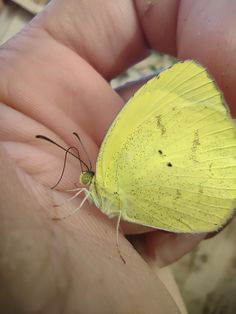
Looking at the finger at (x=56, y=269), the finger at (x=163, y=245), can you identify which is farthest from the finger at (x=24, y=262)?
the finger at (x=163, y=245)

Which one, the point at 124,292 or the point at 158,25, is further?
the point at 158,25

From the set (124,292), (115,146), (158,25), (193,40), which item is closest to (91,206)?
(115,146)

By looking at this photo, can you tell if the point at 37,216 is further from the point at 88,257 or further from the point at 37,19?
the point at 37,19

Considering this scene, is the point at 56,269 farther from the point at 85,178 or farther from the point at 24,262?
the point at 85,178

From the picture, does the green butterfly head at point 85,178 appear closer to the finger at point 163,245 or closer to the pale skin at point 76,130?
the pale skin at point 76,130

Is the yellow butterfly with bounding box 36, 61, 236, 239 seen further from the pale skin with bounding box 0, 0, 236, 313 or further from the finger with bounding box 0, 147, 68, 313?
A: the finger with bounding box 0, 147, 68, 313

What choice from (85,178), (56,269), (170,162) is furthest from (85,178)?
(56,269)
